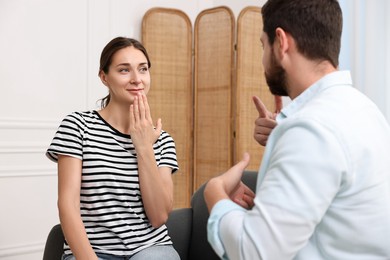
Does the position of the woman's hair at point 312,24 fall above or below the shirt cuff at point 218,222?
above

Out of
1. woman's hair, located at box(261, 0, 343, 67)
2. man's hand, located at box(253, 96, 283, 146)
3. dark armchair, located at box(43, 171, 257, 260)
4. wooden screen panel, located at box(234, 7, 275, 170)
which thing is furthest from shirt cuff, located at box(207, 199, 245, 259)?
wooden screen panel, located at box(234, 7, 275, 170)

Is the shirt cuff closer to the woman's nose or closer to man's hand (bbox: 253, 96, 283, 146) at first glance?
man's hand (bbox: 253, 96, 283, 146)

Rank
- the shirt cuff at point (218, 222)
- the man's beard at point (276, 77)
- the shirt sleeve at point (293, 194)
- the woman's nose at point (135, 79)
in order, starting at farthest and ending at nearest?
the woman's nose at point (135, 79)
the man's beard at point (276, 77)
the shirt cuff at point (218, 222)
the shirt sleeve at point (293, 194)

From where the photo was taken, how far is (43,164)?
3.29 m

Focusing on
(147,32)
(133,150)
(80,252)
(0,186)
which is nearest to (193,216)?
(133,150)

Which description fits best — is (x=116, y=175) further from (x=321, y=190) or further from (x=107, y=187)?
(x=321, y=190)

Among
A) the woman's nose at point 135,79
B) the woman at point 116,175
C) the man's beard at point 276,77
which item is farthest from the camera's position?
the woman's nose at point 135,79

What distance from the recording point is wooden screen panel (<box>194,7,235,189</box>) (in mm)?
3418

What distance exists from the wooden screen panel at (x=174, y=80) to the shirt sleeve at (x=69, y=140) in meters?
1.77

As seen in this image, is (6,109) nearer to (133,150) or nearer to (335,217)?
(133,150)

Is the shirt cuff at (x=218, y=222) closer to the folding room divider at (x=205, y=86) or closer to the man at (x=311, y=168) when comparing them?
the man at (x=311, y=168)

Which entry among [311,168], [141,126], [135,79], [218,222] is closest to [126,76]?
[135,79]

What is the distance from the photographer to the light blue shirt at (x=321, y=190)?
934 mm

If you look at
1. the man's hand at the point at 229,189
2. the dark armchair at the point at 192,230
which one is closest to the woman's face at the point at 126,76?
the dark armchair at the point at 192,230
